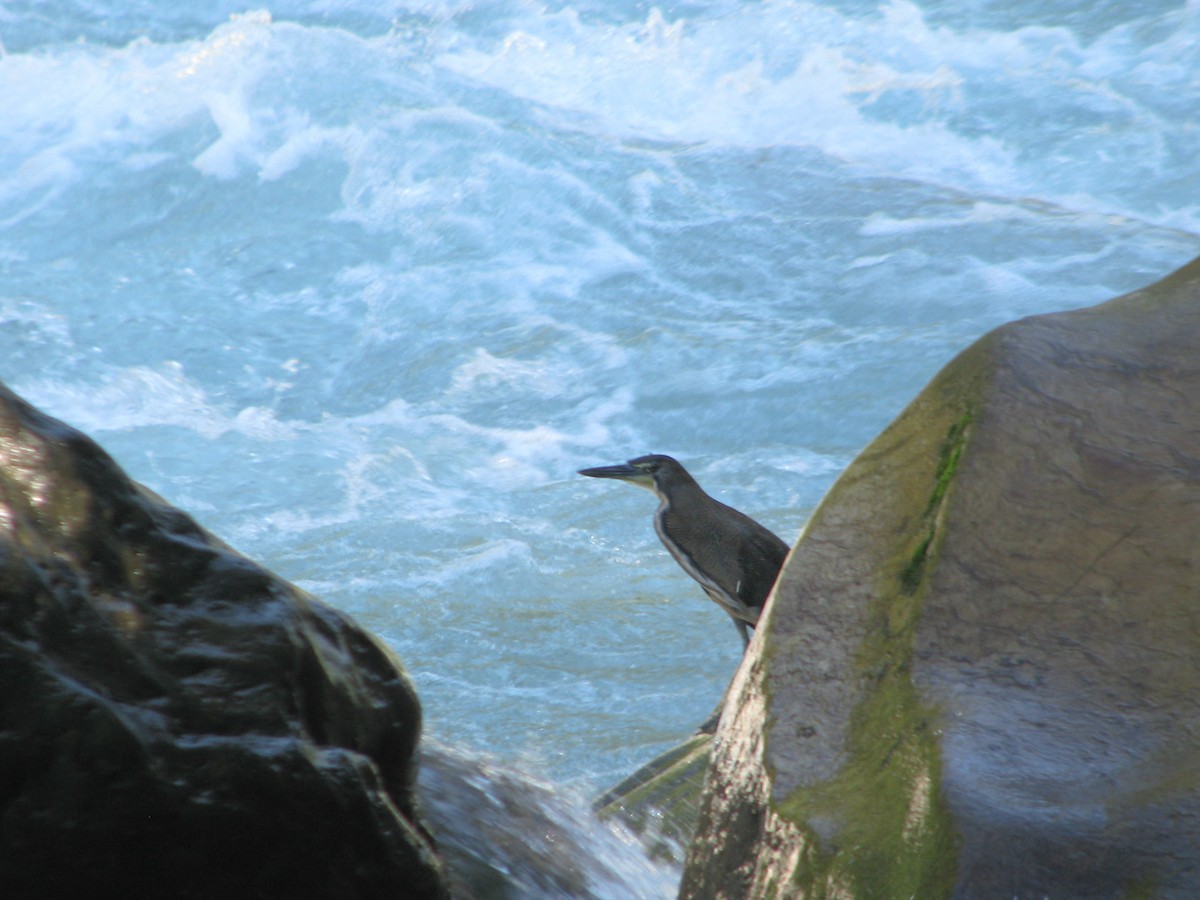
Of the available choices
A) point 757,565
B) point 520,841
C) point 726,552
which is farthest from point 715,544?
point 520,841

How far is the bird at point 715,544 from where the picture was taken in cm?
504

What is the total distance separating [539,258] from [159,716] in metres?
9.09

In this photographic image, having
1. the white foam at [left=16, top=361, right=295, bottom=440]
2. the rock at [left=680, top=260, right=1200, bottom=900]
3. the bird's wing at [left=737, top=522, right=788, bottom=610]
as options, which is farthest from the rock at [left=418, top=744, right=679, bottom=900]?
the white foam at [left=16, top=361, right=295, bottom=440]

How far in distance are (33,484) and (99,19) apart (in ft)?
41.3

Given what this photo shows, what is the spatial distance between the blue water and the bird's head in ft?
2.99

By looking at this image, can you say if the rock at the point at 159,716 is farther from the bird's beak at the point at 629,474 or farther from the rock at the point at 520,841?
the bird's beak at the point at 629,474

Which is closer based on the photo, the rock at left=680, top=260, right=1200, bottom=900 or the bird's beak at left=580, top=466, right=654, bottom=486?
the rock at left=680, top=260, right=1200, bottom=900

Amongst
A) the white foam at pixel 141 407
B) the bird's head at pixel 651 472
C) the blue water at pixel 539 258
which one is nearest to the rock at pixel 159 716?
the blue water at pixel 539 258

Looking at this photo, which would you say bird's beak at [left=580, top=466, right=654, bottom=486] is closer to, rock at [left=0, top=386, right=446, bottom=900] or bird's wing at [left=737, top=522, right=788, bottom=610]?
bird's wing at [left=737, top=522, right=788, bottom=610]

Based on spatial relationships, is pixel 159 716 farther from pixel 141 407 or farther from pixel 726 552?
pixel 141 407

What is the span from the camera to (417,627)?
261 inches

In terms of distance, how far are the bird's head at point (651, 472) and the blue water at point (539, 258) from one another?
2.99 feet

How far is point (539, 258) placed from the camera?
11.0 metres

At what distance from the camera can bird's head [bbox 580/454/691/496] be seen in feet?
17.8
